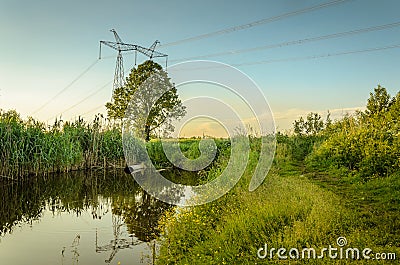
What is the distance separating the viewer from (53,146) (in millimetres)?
15781

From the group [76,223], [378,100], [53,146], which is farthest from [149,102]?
[378,100]

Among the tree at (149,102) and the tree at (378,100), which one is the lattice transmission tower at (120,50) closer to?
the tree at (149,102)

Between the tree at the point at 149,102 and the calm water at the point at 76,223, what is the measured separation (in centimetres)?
245

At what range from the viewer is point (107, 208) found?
10.3 m

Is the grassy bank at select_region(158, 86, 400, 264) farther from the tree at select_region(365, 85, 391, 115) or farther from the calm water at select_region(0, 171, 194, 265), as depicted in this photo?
the tree at select_region(365, 85, 391, 115)

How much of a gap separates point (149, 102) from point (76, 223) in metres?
4.65

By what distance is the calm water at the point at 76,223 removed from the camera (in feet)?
21.2

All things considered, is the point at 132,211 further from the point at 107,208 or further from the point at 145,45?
the point at 145,45

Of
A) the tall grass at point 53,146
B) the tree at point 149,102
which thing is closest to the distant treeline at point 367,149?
the tree at point 149,102

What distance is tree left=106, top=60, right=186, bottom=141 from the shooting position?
9.15 meters

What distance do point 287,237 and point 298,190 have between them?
131 inches

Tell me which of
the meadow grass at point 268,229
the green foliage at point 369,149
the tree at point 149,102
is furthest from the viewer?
the green foliage at point 369,149

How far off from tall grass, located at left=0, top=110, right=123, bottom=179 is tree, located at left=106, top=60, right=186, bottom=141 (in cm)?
222

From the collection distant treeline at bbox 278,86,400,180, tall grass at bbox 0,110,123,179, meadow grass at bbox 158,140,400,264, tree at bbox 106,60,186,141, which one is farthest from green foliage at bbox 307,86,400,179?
tall grass at bbox 0,110,123,179
